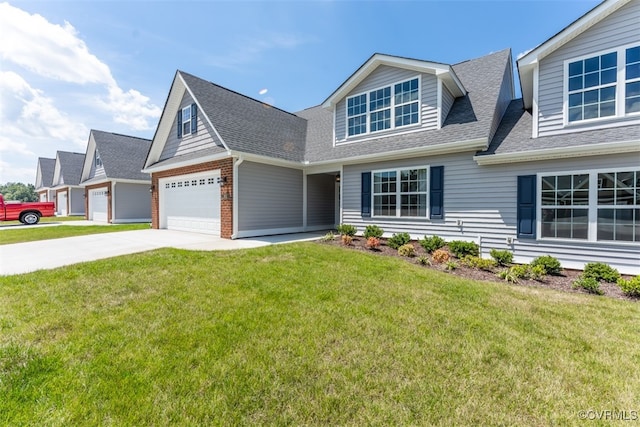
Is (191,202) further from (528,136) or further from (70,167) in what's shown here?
(70,167)

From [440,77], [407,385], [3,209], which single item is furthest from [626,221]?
[3,209]

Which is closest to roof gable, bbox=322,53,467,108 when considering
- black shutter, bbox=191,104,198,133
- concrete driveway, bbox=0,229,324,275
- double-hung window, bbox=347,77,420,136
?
double-hung window, bbox=347,77,420,136

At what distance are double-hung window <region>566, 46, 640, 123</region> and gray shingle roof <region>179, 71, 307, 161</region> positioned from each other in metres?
9.09

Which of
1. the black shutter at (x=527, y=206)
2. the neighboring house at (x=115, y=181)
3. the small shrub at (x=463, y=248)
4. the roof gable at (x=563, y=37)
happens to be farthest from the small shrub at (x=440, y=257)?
the neighboring house at (x=115, y=181)

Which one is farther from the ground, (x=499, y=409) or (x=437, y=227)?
(x=437, y=227)

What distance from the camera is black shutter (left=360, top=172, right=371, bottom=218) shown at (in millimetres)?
10227

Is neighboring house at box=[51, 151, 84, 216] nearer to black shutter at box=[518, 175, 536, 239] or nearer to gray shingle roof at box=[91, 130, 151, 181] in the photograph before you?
gray shingle roof at box=[91, 130, 151, 181]

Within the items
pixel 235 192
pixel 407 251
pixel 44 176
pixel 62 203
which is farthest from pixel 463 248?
pixel 44 176

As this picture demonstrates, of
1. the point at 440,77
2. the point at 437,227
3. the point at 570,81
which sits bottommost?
the point at 437,227

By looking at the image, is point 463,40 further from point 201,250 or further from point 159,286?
point 159,286

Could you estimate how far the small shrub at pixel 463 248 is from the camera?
755 cm

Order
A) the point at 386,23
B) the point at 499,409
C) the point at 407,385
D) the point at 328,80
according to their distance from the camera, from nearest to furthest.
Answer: the point at 499,409 → the point at 407,385 → the point at 386,23 → the point at 328,80

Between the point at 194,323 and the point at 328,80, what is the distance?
1464cm

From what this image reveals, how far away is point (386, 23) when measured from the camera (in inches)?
414
